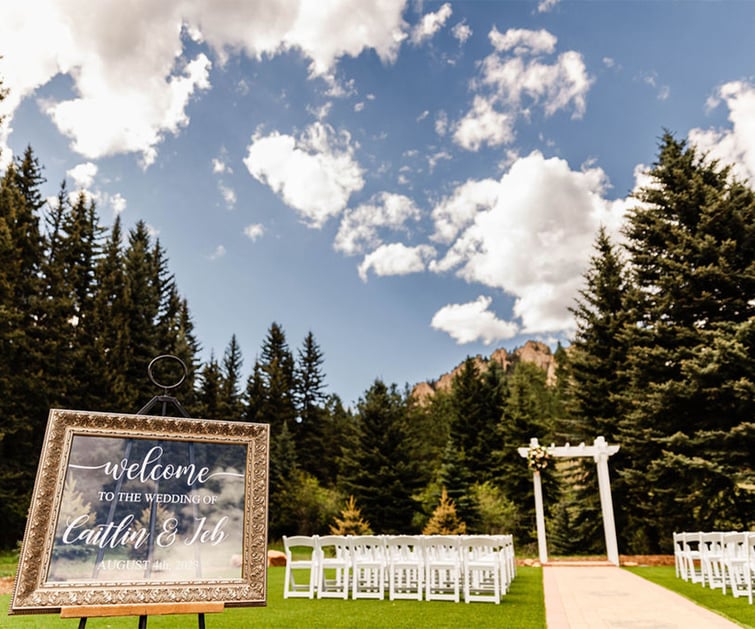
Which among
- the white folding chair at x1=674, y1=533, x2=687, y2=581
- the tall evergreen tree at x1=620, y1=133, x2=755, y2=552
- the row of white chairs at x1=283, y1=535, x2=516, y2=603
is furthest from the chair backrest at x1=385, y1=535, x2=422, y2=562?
the tall evergreen tree at x1=620, y1=133, x2=755, y2=552

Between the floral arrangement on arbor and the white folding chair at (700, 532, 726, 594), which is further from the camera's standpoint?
the floral arrangement on arbor

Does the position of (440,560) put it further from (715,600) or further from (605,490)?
(605,490)

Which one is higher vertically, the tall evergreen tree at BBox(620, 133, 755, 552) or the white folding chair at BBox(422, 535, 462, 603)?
the tall evergreen tree at BBox(620, 133, 755, 552)

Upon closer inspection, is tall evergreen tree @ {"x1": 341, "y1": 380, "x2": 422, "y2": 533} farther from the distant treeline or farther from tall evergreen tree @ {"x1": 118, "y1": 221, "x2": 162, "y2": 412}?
tall evergreen tree @ {"x1": 118, "y1": 221, "x2": 162, "y2": 412}

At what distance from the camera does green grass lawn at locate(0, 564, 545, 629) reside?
536cm

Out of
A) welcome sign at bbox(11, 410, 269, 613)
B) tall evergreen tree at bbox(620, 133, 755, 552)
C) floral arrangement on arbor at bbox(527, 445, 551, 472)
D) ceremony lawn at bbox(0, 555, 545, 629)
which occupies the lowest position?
ceremony lawn at bbox(0, 555, 545, 629)

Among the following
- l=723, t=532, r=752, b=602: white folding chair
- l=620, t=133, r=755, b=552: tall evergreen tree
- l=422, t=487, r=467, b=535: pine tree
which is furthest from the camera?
l=422, t=487, r=467, b=535: pine tree

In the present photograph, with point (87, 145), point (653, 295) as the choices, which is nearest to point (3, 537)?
point (87, 145)

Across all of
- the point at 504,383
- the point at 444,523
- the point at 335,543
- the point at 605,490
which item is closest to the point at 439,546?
the point at 335,543

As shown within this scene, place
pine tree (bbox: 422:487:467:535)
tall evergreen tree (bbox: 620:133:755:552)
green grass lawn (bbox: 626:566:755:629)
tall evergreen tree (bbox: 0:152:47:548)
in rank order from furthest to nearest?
pine tree (bbox: 422:487:467:535) < tall evergreen tree (bbox: 0:152:47:548) < tall evergreen tree (bbox: 620:133:755:552) < green grass lawn (bbox: 626:566:755:629)

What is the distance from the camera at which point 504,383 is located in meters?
36.7

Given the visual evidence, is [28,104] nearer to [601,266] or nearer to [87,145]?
[87,145]

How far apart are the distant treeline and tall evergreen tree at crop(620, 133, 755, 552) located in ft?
0.19

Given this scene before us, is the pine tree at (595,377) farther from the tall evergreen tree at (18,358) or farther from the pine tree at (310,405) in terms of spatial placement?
the tall evergreen tree at (18,358)
